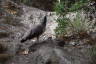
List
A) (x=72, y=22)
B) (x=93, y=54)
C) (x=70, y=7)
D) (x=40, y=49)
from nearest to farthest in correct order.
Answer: (x=93, y=54)
(x=40, y=49)
(x=72, y=22)
(x=70, y=7)

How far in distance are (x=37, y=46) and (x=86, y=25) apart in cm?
225

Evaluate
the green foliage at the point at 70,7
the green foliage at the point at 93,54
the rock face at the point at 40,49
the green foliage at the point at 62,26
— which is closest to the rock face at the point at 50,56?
the rock face at the point at 40,49

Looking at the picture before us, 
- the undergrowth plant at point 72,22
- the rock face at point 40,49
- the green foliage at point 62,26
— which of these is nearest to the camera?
the rock face at point 40,49

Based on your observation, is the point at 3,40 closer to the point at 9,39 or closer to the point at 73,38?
the point at 9,39

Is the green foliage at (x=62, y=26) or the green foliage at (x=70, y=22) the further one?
the green foliage at (x=62, y=26)

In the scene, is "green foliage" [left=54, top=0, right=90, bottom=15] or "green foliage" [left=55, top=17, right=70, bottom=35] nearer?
"green foliage" [left=54, top=0, right=90, bottom=15]

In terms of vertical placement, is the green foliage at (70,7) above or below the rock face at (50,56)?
above

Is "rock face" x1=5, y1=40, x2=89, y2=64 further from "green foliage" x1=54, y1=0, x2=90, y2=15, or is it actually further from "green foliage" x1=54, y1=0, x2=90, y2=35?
"green foliage" x1=54, y1=0, x2=90, y2=15

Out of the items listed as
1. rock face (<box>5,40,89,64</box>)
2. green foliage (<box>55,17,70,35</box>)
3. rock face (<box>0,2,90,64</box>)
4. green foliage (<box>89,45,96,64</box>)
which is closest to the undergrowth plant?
green foliage (<box>55,17,70,35</box>)

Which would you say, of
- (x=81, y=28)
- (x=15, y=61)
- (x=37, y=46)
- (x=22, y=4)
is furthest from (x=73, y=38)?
(x=22, y=4)

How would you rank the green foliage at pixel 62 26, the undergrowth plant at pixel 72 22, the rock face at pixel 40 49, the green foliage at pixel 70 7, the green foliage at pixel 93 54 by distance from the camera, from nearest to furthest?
the green foliage at pixel 93 54 → the rock face at pixel 40 49 → the green foliage at pixel 70 7 → the undergrowth plant at pixel 72 22 → the green foliage at pixel 62 26

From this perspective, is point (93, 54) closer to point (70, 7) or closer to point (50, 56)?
point (50, 56)

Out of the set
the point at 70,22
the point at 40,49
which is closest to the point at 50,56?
the point at 40,49

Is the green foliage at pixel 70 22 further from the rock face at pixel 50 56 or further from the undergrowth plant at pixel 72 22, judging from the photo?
the rock face at pixel 50 56
